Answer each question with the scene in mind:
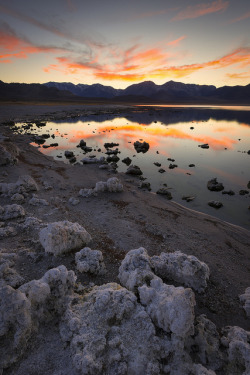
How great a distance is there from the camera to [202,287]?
498 centimetres

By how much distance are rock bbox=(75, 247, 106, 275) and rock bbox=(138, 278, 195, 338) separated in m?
1.68

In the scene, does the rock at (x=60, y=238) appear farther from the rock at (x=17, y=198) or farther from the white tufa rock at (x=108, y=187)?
the white tufa rock at (x=108, y=187)

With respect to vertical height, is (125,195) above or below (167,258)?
below

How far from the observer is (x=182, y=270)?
4863 mm

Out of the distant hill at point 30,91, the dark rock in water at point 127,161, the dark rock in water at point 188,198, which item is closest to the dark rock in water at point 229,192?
the dark rock in water at point 188,198

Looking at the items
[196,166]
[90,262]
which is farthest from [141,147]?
[90,262]

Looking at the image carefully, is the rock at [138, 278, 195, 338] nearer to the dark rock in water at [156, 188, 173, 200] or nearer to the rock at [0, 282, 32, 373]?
the rock at [0, 282, 32, 373]

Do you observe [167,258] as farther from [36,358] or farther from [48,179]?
[48,179]

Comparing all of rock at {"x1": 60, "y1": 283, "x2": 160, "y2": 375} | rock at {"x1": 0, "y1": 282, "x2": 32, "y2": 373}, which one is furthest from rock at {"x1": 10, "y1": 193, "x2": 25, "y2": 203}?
rock at {"x1": 60, "y1": 283, "x2": 160, "y2": 375}

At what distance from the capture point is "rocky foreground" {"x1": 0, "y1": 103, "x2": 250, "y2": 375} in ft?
9.92

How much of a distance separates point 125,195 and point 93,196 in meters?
1.79

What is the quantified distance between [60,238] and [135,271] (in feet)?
7.94

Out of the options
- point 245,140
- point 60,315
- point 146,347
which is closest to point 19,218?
point 60,315

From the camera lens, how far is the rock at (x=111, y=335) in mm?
2871
